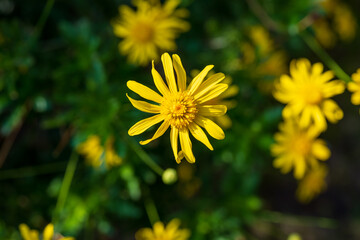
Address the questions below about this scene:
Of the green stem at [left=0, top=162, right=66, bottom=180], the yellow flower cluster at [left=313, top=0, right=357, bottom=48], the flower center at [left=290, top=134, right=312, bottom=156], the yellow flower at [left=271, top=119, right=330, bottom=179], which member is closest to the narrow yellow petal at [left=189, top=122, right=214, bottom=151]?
the yellow flower at [left=271, top=119, right=330, bottom=179]

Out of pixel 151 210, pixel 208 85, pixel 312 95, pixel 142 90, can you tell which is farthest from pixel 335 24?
pixel 142 90

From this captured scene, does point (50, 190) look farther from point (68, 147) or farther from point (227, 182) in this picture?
point (227, 182)

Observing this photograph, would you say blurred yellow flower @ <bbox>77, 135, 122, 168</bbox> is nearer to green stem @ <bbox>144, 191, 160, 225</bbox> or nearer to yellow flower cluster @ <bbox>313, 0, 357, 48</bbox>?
green stem @ <bbox>144, 191, 160, 225</bbox>

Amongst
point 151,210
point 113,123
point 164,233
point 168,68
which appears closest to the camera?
point 168,68

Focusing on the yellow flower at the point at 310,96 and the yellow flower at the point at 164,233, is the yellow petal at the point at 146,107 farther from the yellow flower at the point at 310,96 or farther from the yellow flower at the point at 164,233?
the yellow flower at the point at 164,233

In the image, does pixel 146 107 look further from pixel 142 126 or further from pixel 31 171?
pixel 31 171

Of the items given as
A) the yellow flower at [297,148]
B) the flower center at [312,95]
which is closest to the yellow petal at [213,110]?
the flower center at [312,95]

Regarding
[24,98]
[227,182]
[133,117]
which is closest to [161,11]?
[133,117]
